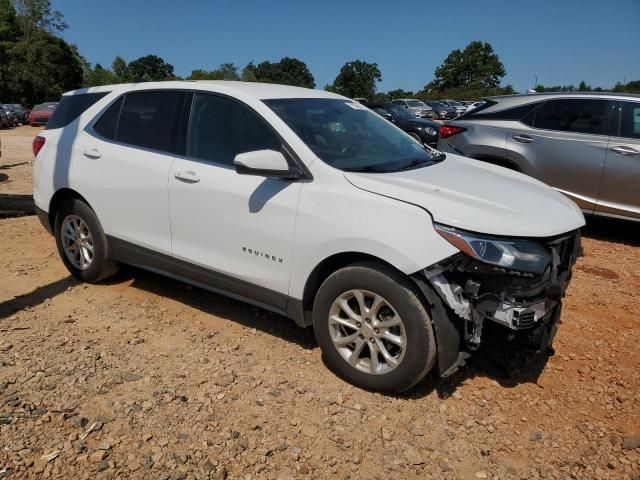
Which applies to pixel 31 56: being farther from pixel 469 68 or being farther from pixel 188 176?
pixel 469 68

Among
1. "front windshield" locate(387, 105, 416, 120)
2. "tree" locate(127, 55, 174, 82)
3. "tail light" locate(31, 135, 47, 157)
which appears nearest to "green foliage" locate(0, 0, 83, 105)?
"tree" locate(127, 55, 174, 82)

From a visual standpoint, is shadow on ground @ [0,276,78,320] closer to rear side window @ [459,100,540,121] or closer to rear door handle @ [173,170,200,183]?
rear door handle @ [173,170,200,183]

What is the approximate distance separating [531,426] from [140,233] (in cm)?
300

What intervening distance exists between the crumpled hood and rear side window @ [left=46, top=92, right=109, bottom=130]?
8.82 feet

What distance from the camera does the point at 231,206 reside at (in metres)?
3.29

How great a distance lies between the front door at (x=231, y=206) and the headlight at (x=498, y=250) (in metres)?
0.97

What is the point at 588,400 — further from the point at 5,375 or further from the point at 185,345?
the point at 5,375

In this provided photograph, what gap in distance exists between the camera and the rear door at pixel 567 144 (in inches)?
229

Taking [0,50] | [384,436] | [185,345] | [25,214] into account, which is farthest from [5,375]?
[0,50]

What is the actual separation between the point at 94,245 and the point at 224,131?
1.64 m

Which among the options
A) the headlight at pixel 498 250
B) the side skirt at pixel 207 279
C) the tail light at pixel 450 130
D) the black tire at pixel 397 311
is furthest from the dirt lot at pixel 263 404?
the tail light at pixel 450 130

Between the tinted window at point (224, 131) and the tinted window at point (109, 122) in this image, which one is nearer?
the tinted window at point (224, 131)

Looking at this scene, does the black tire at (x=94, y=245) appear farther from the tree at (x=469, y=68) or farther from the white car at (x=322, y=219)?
the tree at (x=469, y=68)

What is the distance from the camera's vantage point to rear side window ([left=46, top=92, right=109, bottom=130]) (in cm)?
436
